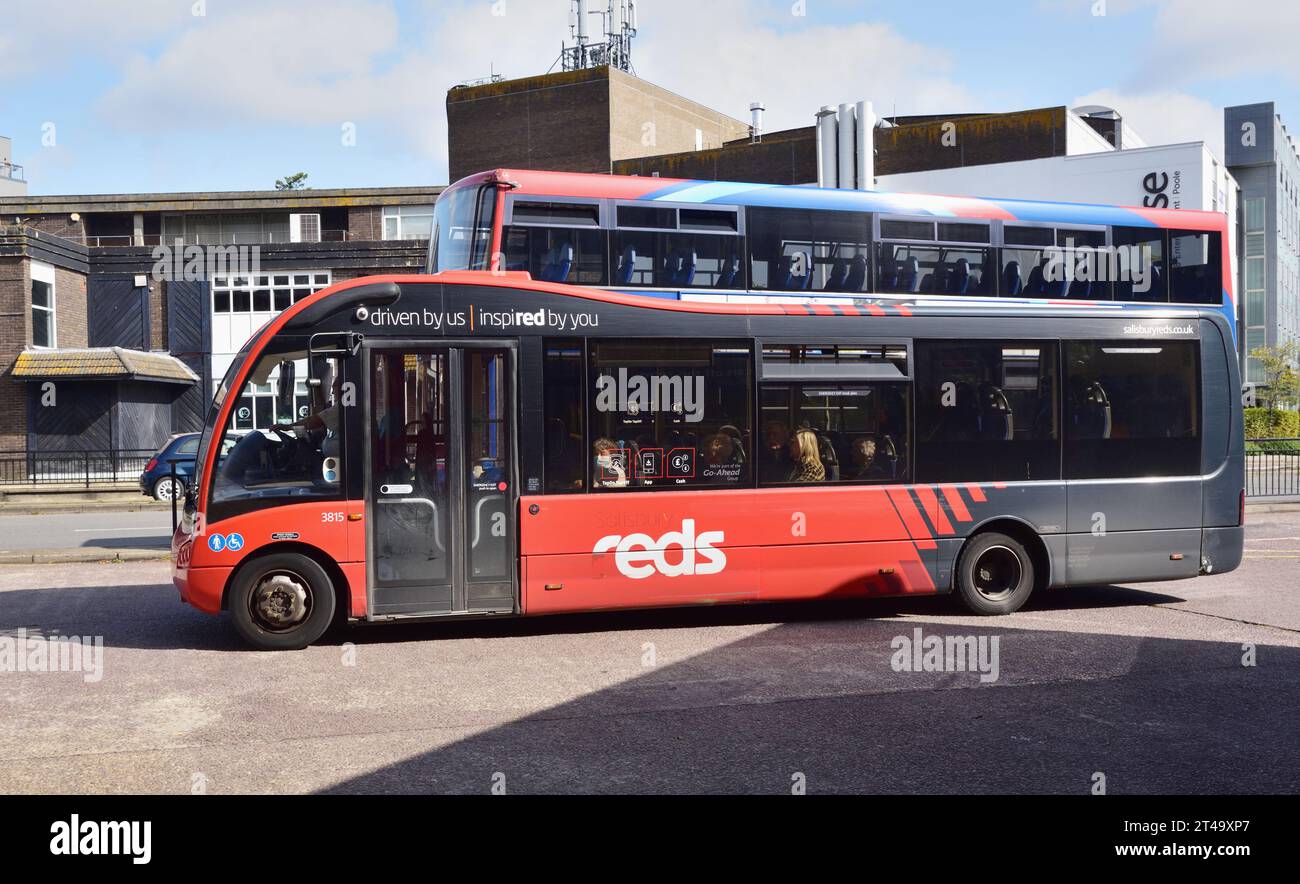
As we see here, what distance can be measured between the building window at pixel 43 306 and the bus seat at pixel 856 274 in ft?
105

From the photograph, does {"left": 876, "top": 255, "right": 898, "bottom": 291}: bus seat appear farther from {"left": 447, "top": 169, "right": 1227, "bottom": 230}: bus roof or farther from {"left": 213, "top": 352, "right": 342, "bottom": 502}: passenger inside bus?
{"left": 213, "top": 352, "right": 342, "bottom": 502}: passenger inside bus

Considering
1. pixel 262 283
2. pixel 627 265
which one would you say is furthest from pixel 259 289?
pixel 627 265

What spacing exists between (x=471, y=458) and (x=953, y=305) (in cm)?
478

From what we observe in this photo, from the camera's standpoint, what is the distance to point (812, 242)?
43.8ft

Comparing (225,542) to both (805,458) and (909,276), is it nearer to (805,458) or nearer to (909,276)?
(805,458)

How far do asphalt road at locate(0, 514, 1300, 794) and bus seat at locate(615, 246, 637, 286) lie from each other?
3948 mm

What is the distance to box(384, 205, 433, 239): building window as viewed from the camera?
44.8 metres

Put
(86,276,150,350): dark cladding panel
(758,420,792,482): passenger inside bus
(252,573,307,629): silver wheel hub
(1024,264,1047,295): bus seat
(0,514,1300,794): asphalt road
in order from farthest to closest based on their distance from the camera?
(86,276,150,350): dark cladding panel → (1024,264,1047,295): bus seat → (758,420,792,482): passenger inside bus → (252,573,307,629): silver wheel hub → (0,514,1300,794): asphalt road

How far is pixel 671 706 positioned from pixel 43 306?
122 ft

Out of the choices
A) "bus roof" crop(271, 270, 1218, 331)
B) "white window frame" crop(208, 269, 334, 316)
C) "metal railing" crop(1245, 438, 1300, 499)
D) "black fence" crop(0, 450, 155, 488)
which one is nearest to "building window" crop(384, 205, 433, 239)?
"white window frame" crop(208, 269, 334, 316)

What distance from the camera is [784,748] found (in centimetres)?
623

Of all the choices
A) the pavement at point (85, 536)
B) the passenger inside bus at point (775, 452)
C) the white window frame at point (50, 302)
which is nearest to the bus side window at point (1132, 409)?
the passenger inside bus at point (775, 452)

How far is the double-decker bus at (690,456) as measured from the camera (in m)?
9.18

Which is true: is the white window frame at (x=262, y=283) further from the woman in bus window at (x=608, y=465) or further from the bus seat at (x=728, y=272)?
the woman in bus window at (x=608, y=465)
